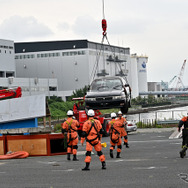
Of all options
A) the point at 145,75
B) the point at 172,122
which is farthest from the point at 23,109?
the point at 145,75

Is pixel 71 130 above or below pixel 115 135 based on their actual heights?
above

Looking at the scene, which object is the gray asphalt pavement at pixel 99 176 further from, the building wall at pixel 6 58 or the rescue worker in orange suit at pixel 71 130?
the building wall at pixel 6 58

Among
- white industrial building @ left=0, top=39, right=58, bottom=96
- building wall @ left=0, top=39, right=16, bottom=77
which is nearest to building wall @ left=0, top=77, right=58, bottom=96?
white industrial building @ left=0, top=39, right=58, bottom=96

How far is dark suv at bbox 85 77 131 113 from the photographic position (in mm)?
22953

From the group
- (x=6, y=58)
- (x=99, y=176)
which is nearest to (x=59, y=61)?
(x=6, y=58)

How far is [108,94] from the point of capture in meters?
23.0

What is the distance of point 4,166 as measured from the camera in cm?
1697

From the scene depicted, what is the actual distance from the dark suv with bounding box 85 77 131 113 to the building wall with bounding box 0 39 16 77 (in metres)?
82.8

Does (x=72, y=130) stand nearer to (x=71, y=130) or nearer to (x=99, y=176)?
(x=71, y=130)

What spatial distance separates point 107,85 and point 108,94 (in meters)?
0.90

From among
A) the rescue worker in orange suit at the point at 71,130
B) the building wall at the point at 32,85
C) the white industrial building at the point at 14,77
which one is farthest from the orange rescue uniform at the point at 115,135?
the white industrial building at the point at 14,77

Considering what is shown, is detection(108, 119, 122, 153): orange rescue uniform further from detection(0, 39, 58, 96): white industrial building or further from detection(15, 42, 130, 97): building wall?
detection(15, 42, 130, 97): building wall

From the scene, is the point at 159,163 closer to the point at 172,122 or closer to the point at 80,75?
the point at 172,122

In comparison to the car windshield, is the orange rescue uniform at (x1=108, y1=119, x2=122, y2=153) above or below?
below
